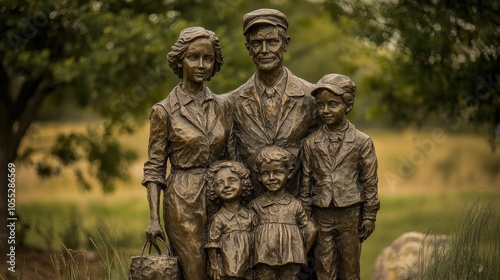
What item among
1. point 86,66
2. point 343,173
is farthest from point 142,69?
point 343,173

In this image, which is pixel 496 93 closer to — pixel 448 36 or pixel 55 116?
pixel 448 36

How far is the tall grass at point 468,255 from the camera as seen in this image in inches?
330

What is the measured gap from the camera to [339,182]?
7223 mm

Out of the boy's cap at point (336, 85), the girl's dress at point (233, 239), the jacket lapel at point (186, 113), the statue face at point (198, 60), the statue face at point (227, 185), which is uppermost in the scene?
the statue face at point (198, 60)

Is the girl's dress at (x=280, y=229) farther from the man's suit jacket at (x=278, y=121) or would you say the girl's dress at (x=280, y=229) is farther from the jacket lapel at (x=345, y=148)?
the jacket lapel at (x=345, y=148)

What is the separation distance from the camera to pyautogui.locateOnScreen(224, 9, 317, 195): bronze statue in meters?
7.35

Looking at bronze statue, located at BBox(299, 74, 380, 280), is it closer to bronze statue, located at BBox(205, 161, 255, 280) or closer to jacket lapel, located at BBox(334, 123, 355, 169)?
jacket lapel, located at BBox(334, 123, 355, 169)

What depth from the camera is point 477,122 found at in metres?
12.0

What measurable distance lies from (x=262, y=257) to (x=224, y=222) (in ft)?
1.36

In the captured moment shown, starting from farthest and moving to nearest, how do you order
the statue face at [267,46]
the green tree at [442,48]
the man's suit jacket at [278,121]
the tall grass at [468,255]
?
the green tree at [442,48]
the tall grass at [468,255]
the man's suit jacket at [278,121]
the statue face at [267,46]

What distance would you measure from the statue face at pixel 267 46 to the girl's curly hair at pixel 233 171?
84 cm

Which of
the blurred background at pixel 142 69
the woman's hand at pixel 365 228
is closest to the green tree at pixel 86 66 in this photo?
Answer: the blurred background at pixel 142 69

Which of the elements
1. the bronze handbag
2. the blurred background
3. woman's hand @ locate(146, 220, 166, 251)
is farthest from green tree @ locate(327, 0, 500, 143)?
the bronze handbag

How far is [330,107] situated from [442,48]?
4780 millimetres
